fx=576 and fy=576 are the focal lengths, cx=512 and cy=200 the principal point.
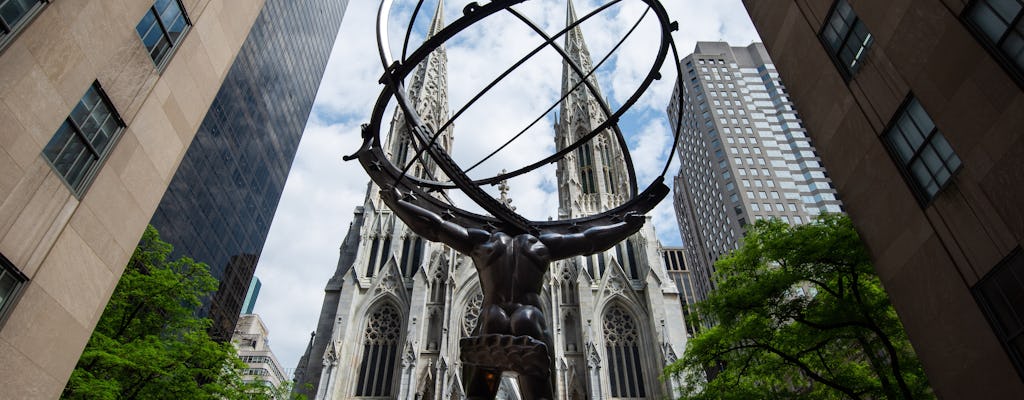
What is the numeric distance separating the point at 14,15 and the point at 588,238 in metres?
8.88

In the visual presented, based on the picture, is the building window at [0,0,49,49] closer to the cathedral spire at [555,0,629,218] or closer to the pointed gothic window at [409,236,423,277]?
the pointed gothic window at [409,236,423,277]

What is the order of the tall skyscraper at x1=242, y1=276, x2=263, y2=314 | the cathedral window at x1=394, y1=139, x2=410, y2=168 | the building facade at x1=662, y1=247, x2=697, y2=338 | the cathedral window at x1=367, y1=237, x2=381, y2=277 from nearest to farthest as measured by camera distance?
1. the cathedral window at x1=367, y1=237, x2=381, y2=277
2. the cathedral window at x1=394, y1=139, x2=410, y2=168
3. the building facade at x1=662, y1=247, x2=697, y2=338
4. the tall skyscraper at x1=242, y1=276, x2=263, y2=314

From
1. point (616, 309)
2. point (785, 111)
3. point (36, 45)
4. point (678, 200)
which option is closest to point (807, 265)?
point (36, 45)

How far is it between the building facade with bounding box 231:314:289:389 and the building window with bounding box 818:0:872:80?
8030 centimetres

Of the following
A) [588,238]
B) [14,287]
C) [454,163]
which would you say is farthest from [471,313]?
[14,287]

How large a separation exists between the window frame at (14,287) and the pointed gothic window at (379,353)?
26.4 m

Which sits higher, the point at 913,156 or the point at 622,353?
the point at 622,353

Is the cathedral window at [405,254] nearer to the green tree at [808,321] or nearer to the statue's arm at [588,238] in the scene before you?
the green tree at [808,321]

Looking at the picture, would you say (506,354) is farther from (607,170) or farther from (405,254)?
(607,170)

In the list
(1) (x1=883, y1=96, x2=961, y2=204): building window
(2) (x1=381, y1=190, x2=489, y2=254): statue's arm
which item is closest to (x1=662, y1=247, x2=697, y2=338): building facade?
(1) (x1=883, y1=96, x2=961, y2=204): building window

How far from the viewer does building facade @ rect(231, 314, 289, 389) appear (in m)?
81.1

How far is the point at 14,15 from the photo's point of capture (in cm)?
809

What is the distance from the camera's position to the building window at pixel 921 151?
923 centimetres

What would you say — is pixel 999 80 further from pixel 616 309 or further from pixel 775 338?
pixel 616 309
